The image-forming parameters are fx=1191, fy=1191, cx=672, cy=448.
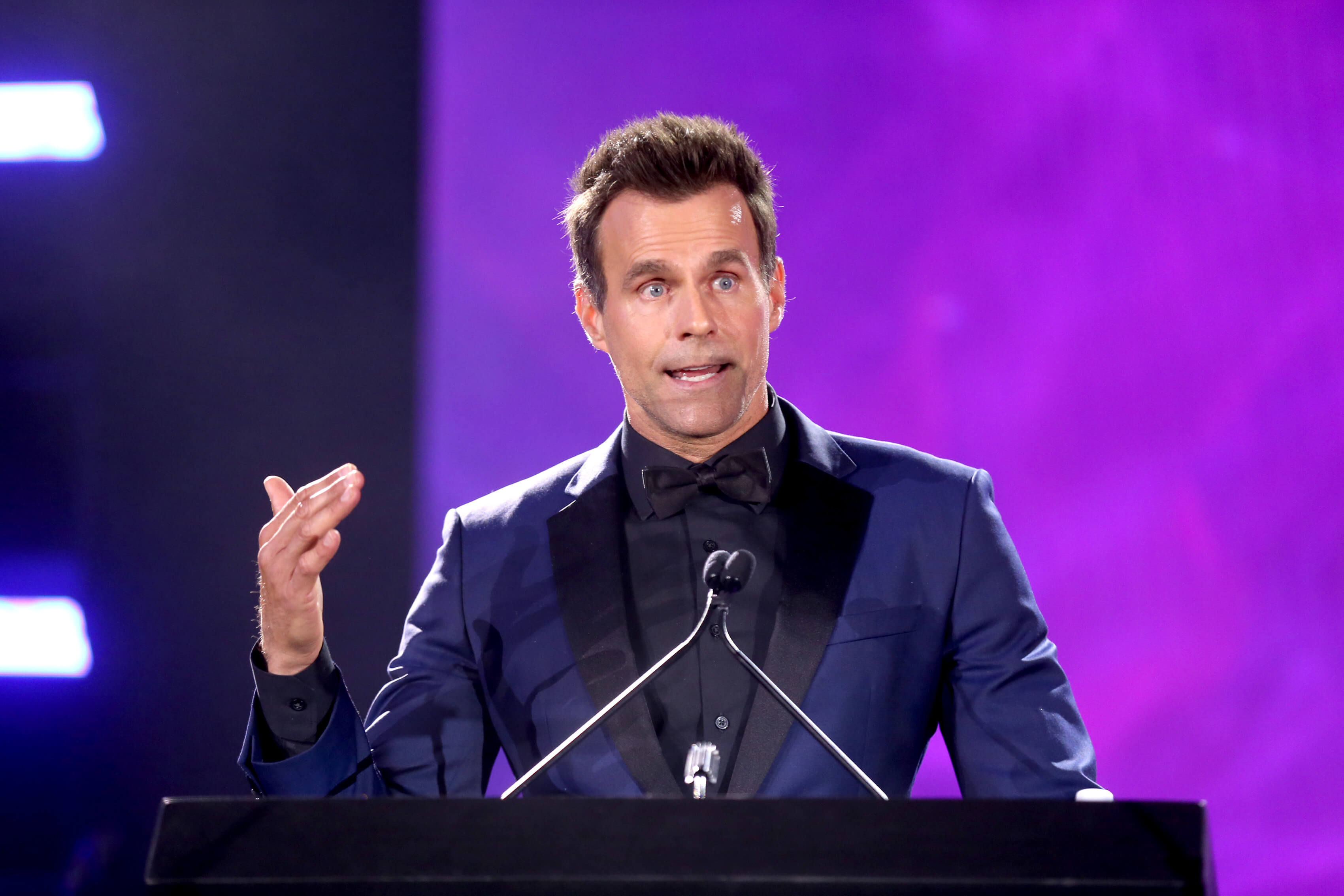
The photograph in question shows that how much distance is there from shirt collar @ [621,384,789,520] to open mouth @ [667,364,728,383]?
0.54ft

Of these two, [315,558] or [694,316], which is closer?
[315,558]

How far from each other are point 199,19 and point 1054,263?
88.4 inches

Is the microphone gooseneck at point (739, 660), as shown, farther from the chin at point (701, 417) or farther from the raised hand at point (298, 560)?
the chin at point (701, 417)

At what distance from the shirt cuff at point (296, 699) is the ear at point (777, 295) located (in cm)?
98

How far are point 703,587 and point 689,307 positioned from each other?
451mm

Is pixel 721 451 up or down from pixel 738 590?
up

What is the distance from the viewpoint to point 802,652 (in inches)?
70.9

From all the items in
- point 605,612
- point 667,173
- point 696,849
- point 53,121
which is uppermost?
point 53,121

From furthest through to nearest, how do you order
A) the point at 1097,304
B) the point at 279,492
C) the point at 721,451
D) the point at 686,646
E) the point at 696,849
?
1. the point at 1097,304
2. the point at 721,451
3. the point at 279,492
4. the point at 686,646
5. the point at 696,849


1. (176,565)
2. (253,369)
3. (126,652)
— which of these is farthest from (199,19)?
(126,652)

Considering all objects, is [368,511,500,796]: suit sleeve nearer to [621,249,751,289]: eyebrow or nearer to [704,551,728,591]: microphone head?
[621,249,751,289]: eyebrow

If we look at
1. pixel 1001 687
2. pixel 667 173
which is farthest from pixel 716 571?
pixel 667 173

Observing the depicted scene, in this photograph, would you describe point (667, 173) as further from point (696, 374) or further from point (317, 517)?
point (317, 517)

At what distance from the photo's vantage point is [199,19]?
10.2ft
